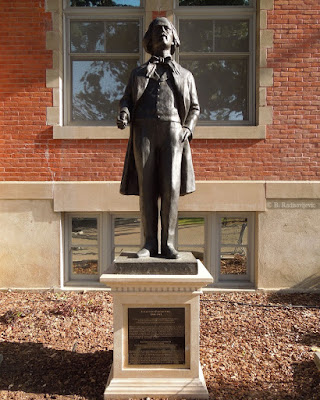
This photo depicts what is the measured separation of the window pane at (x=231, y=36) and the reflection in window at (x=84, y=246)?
399cm

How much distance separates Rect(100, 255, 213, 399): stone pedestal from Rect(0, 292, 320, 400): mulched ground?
0.32 meters

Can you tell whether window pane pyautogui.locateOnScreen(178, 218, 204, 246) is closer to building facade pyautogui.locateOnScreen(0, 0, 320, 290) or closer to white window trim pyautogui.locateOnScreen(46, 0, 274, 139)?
building facade pyautogui.locateOnScreen(0, 0, 320, 290)

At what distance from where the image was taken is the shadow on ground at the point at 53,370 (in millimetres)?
3305

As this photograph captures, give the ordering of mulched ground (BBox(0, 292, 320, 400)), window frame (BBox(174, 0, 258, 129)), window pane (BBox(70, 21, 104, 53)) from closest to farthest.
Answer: mulched ground (BBox(0, 292, 320, 400)) < window frame (BBox(174, 0, 258, 129)) < window pane (BBox(70, 21, 104, 53))

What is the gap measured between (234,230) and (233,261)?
580 millimetres

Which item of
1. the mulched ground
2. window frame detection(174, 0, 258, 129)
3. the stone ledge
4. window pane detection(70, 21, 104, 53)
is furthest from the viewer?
window pane detection(70, 21, 104, 53)

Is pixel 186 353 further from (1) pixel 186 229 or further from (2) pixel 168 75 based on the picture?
(1) pixel 186 229

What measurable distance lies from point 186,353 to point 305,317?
9.34 feet

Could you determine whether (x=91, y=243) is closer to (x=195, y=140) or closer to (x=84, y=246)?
(x=84, y=246)

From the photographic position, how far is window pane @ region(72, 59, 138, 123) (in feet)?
21.5

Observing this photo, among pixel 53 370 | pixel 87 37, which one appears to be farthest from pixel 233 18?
pixel 53 370

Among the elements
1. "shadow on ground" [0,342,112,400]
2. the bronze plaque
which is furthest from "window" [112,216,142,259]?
the bronze plaque

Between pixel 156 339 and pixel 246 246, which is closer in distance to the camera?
pixel 156 339

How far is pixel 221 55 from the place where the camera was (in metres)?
6.46
